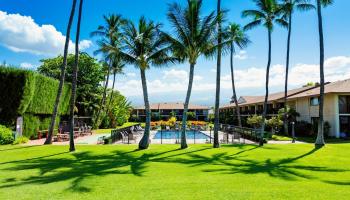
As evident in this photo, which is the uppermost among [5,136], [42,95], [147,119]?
[42,95]

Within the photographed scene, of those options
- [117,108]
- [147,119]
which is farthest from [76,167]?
[117,108]

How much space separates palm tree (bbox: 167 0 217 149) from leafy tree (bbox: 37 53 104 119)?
27.4 m

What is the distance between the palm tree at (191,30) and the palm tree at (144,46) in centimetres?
84

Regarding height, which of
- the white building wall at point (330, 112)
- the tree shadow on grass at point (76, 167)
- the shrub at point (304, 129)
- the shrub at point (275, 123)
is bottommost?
the tree shadow on grass at point (76, 167)

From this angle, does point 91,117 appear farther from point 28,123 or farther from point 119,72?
point 28,123

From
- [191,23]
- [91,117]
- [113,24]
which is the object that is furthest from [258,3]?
[91,117]

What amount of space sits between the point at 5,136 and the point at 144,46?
36.8 feet

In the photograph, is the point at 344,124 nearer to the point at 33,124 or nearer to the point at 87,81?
the point at 33,124

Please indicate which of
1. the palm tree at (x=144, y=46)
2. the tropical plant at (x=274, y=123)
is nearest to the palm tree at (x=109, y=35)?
the palm tree at (x=144, y=46)

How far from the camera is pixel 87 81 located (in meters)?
45.5

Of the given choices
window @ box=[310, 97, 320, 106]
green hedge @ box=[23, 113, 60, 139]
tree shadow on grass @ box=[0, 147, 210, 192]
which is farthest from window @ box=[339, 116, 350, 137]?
green hedge @ box=[23, 113, 60, 139]

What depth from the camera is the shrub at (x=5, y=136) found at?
21359mm

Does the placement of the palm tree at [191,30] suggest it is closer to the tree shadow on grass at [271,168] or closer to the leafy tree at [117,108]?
the tree shadow on grass at [271,168]

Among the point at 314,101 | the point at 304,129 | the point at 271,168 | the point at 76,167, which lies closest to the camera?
the point at 271,168
